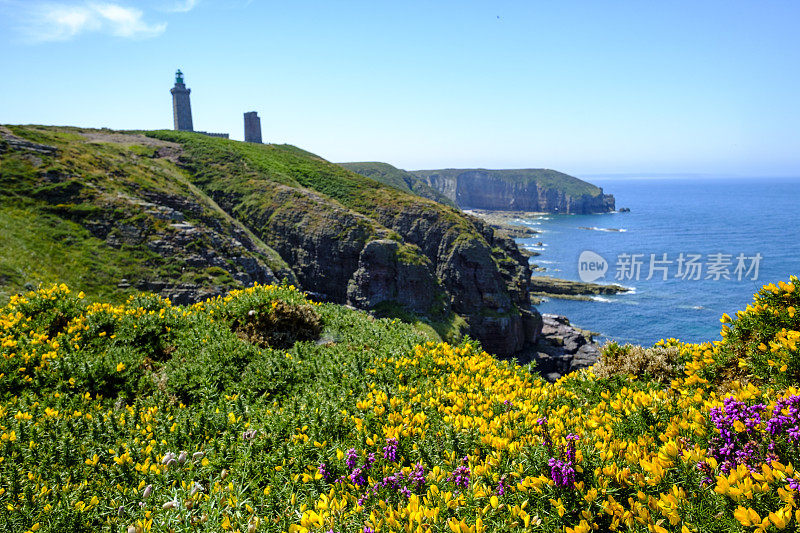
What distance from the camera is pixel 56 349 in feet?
28.1

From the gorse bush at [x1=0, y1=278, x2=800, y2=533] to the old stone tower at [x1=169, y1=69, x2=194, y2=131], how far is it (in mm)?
136704

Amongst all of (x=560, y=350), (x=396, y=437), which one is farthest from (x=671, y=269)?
(x=396, y=437)

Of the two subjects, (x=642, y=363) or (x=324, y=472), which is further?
(x=642, y=363)

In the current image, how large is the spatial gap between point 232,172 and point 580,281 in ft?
284

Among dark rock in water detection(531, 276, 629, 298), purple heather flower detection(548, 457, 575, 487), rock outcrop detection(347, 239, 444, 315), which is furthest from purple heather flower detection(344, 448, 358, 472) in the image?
dark rock in water detection(531, 276, 629, 298)

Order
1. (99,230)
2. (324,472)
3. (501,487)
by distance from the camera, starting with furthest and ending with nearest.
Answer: (99,230)
(324,472)
(501,487)

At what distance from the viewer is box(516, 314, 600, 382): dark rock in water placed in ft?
208

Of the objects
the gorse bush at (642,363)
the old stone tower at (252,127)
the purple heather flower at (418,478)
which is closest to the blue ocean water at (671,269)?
the gorse bush at (642,363)

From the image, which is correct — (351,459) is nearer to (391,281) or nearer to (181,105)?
(391,281)

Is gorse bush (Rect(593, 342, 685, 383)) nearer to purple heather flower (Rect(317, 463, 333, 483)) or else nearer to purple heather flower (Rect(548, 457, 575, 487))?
purple heather flower (Rect(548, 457, 575, 487))

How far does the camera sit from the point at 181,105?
12481cm

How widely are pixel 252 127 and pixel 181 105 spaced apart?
20.4 metres

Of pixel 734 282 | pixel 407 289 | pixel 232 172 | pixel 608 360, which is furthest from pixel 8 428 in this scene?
pixel 734 282

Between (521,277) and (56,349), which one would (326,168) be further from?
(56,349)
